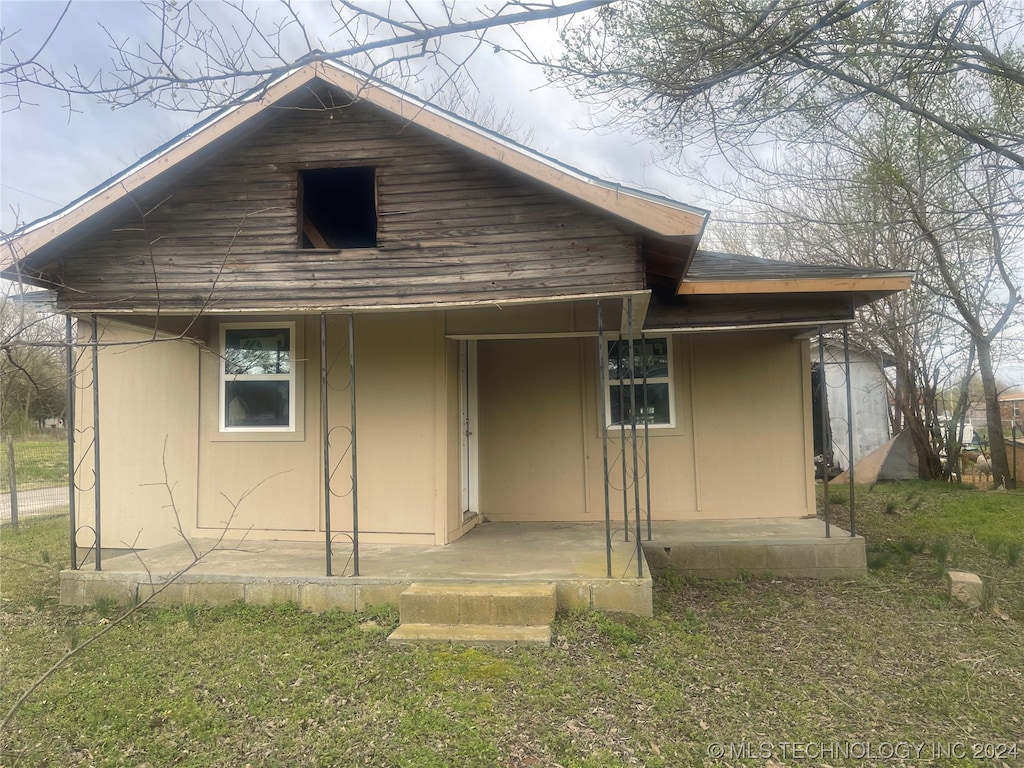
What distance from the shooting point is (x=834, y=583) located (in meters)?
6.24

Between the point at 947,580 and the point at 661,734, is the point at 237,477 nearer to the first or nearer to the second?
the point at 661,734

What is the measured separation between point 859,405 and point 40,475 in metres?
19.5

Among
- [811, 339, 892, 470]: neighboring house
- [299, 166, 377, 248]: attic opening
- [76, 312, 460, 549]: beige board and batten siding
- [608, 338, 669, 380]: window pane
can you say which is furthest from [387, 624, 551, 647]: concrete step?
[811, 339, 892, 470]: neighboring house

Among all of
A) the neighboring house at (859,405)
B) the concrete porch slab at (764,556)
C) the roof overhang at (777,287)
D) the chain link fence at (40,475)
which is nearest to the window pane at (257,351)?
the roof overhang at (777,287)

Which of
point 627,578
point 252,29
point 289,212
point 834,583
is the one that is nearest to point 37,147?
point 289,212

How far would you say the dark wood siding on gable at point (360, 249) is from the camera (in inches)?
219

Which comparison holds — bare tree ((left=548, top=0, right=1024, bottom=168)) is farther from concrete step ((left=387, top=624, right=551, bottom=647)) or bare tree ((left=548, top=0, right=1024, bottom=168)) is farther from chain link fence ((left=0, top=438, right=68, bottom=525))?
chain link fence ((left=0, top=438, right=68, bottom=525))

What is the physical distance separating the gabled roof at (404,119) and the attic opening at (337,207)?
72 cm

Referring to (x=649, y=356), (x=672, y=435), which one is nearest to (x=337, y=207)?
Result: (x=649, y=356)

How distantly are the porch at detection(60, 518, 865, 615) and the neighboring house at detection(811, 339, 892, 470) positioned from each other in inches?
419

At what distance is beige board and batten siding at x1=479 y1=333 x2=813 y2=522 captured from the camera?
782cm

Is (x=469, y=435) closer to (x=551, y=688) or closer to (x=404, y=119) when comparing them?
(x=404, y=119)

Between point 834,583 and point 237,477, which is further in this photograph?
point 237,477

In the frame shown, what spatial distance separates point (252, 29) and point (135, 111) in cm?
98
